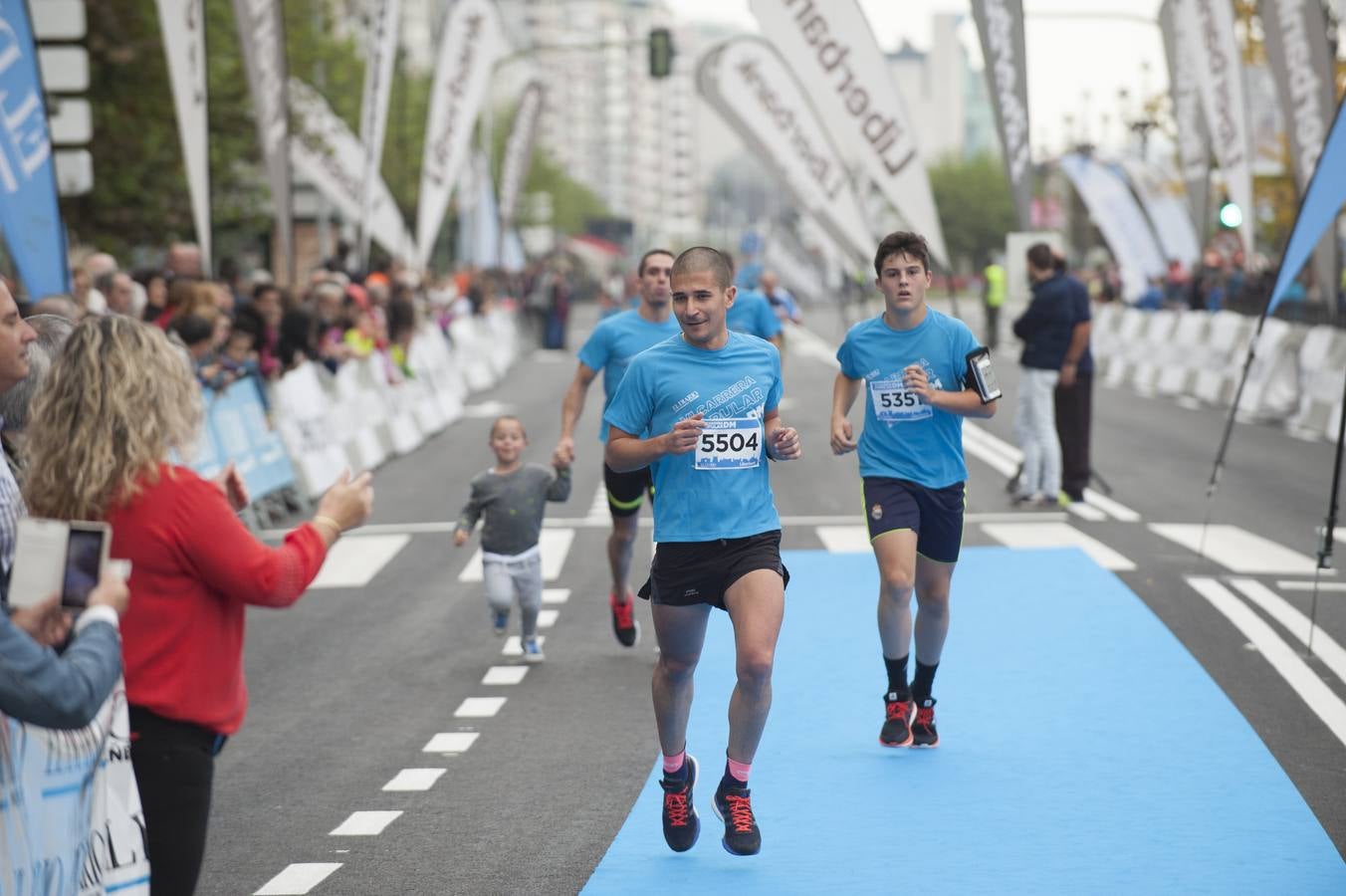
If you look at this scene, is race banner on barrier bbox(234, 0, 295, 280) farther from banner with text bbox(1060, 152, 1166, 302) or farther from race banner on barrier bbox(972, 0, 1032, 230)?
banner with text bbox(1060, 152, 1166, 302)

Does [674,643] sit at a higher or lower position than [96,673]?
lower

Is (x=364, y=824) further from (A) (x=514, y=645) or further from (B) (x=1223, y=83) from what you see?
(B) (x=1223, y=83)

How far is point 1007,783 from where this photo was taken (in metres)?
7.70

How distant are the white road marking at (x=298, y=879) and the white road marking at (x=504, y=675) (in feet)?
10.7

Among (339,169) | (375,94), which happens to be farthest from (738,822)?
(339,169)

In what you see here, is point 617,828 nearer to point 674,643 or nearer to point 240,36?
point 674,643

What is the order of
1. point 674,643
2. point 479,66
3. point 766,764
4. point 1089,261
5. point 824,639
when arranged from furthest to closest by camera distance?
point 1089,261 < point 479,66 < point 824,639 < point 766,764 < point 674,643

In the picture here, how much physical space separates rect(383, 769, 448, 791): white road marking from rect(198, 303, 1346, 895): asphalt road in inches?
2.2

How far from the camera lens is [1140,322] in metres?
34.0

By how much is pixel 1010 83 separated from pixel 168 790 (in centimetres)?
1561

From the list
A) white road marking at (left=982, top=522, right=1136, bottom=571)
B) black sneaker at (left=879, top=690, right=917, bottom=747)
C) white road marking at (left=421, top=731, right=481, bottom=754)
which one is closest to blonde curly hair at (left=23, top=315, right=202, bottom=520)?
white road marking at (left=421, top=731, right=481, bottom=754)

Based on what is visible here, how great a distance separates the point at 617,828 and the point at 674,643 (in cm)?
89

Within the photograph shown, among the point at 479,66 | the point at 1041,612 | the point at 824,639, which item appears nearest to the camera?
the point at 824,639

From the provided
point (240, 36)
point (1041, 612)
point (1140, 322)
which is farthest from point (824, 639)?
point (1140, 322)
